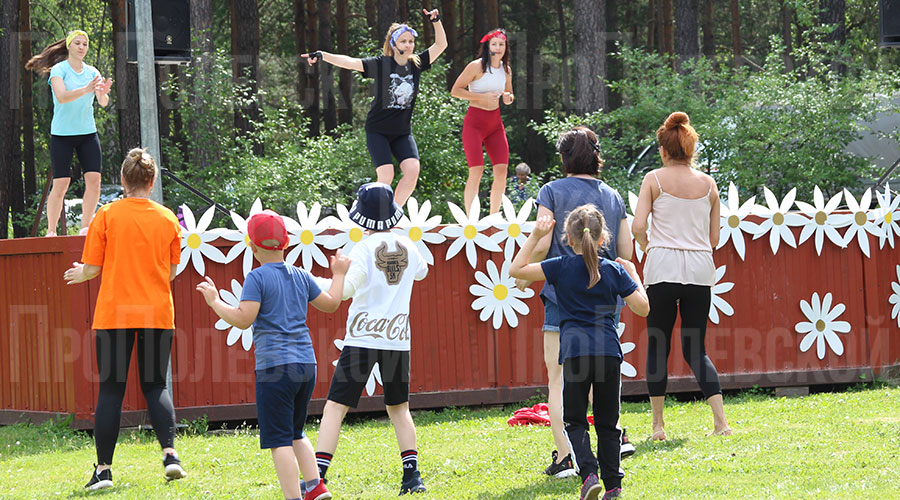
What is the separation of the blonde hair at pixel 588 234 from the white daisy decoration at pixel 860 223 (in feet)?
15.6

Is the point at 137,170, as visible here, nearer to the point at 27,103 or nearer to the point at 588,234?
the point at 588,234

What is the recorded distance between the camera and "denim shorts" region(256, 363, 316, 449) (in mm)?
4410

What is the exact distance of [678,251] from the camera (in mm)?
5715

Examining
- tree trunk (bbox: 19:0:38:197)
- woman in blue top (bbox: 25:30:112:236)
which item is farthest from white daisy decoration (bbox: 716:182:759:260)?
tree trunk (bbox: 19:0:38:197)

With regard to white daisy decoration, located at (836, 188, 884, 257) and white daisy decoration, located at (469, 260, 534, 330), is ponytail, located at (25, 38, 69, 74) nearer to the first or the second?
white daisy decoration, located at (469, 260, 534, 330)

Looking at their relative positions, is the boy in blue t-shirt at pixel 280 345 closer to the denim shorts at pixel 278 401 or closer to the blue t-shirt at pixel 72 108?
the denim shorts at pixel 278 401

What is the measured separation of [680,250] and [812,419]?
193 cm

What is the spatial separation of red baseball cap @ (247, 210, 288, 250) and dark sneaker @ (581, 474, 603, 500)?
1.68 metres

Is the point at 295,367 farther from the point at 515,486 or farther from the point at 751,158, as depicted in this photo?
the point at 751,158

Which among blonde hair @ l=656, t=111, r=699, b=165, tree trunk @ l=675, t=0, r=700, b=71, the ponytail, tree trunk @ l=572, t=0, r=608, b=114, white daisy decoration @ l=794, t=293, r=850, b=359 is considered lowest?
white daisy decoration @ l=794, t=293, r=850, b=359

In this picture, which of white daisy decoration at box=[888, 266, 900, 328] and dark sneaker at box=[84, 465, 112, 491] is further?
white daisy decoration at box=[888, 266, 900, 328]

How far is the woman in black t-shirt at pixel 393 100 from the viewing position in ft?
26.1

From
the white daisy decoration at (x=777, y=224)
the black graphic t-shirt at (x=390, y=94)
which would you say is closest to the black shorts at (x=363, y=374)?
the black graphic t-shirt at (x=390, y=94)

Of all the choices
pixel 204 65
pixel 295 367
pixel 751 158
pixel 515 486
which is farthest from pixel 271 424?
pixel 204 65
